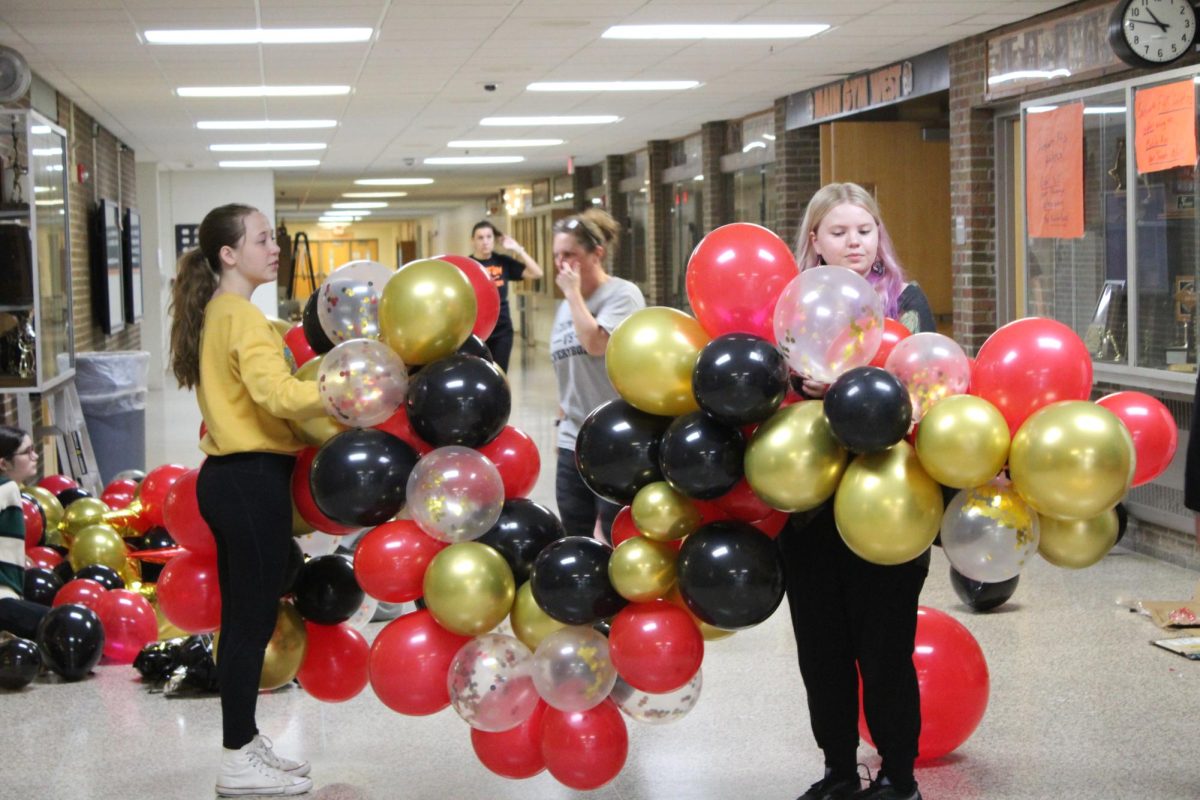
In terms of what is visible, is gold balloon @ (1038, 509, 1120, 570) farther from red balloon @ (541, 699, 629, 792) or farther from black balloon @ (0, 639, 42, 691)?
black balloon @ (0, 639, 42, 691)

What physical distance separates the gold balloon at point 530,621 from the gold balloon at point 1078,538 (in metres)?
1.04

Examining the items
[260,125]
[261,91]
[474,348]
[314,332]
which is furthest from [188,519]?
[260,125]

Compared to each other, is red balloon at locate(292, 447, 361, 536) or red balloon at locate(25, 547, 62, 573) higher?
red balloon at locate(292, 447, 361, 536)

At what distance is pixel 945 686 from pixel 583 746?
992mm

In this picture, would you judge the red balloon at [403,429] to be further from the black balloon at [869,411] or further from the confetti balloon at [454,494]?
the black balloon at [869,411]

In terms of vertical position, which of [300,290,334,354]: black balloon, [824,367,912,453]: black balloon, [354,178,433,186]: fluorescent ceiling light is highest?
[354,178,433,186]: fluorescent ceiling light

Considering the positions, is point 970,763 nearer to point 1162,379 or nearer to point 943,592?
point 943,592

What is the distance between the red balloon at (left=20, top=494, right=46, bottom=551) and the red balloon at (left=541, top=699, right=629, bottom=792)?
3179 mm

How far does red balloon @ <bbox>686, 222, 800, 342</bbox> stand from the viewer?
2.87 meters

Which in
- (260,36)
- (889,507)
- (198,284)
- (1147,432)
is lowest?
(889,507)

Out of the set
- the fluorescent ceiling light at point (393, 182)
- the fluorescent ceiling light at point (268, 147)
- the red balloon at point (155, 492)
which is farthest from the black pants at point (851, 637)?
the fluorescent ceiling light at point (393, 182)

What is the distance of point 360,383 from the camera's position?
3086mm

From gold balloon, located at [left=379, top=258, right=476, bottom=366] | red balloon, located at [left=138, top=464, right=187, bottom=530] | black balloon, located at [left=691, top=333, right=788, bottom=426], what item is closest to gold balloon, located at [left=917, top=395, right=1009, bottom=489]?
black balloon, located at [left=691, top=333, right=788, bottom=426]

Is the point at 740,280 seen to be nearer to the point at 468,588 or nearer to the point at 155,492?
the point at 468,588
